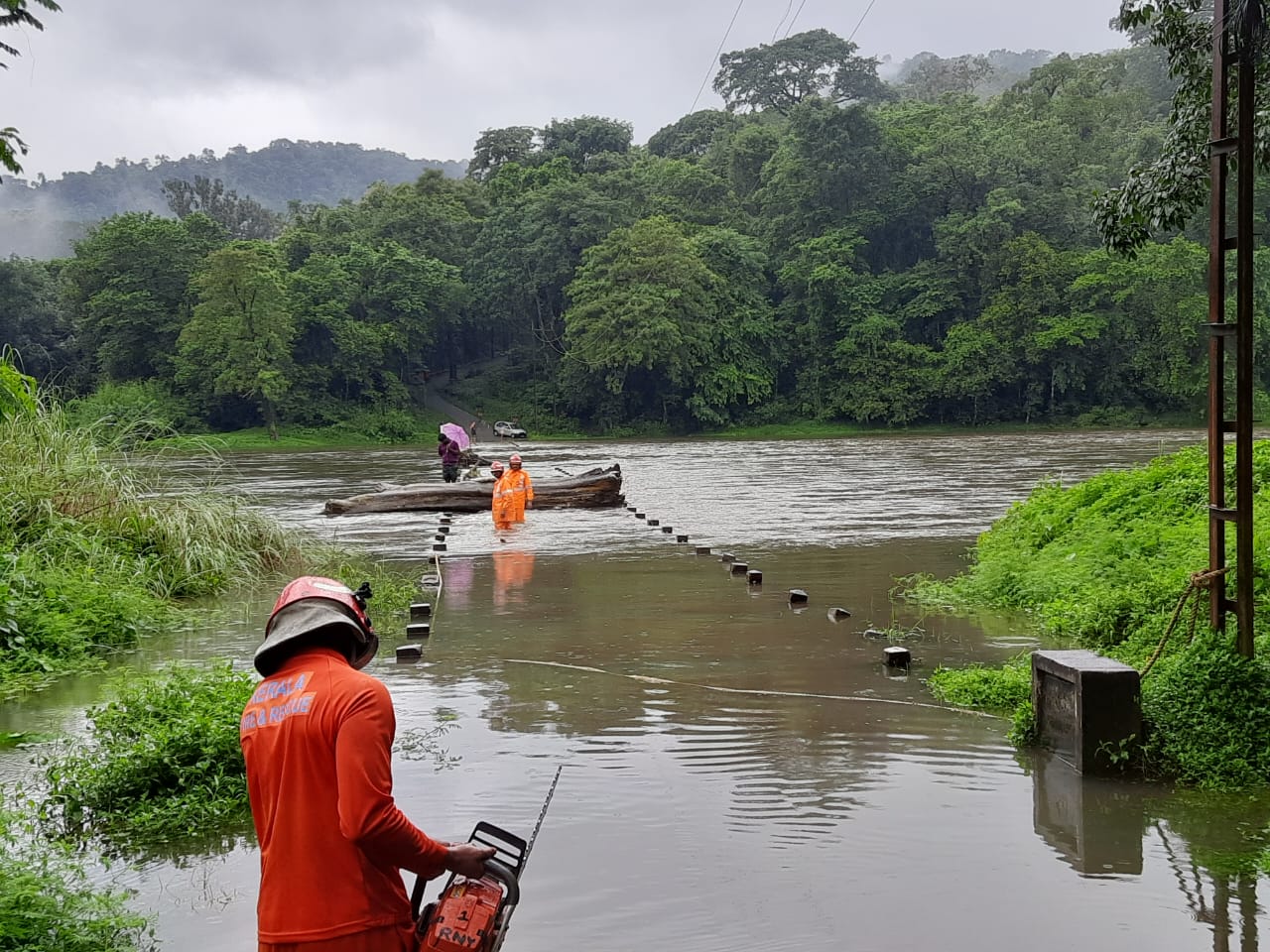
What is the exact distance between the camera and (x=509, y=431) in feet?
200

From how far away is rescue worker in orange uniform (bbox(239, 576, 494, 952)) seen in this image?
312 centimetres

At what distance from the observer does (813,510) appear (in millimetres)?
21531

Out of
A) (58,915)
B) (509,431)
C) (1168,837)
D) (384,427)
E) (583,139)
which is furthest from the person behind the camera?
(583,139)

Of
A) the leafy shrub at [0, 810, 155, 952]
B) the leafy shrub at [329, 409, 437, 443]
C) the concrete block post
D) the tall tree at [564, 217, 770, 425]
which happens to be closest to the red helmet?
the leafy shrub at [0, 810, 155, 952]

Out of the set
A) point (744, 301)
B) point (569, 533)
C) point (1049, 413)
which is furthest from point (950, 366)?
point (569, 533)

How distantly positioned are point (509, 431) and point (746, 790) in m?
55.2

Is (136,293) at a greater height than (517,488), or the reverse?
(136,293)

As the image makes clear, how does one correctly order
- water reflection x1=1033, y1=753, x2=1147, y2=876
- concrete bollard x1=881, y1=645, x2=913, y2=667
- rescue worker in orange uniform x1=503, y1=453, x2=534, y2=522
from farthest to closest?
rescue worker in orange uniform x1=503, y1=453, x2=534, y2=522
concrete bollard x1=881, y1=645, x2=913, y2=667
water reflection x1=1033, y1=753, x2=1147, y2=876

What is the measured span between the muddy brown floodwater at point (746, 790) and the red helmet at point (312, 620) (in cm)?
181

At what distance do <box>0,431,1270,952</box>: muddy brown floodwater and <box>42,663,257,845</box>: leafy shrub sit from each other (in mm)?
375

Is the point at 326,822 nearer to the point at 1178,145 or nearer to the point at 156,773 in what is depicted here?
the point at 156,773

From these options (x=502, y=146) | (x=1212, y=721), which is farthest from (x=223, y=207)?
(x=1212, y=721)

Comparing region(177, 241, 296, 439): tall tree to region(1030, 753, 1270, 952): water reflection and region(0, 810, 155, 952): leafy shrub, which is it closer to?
region(1030, 753, 1270, 952): water reflection

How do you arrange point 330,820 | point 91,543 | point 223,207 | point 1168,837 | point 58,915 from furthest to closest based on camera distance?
point 223,207
point 91,543
point 1168,837
point 58,915
point 330,820
